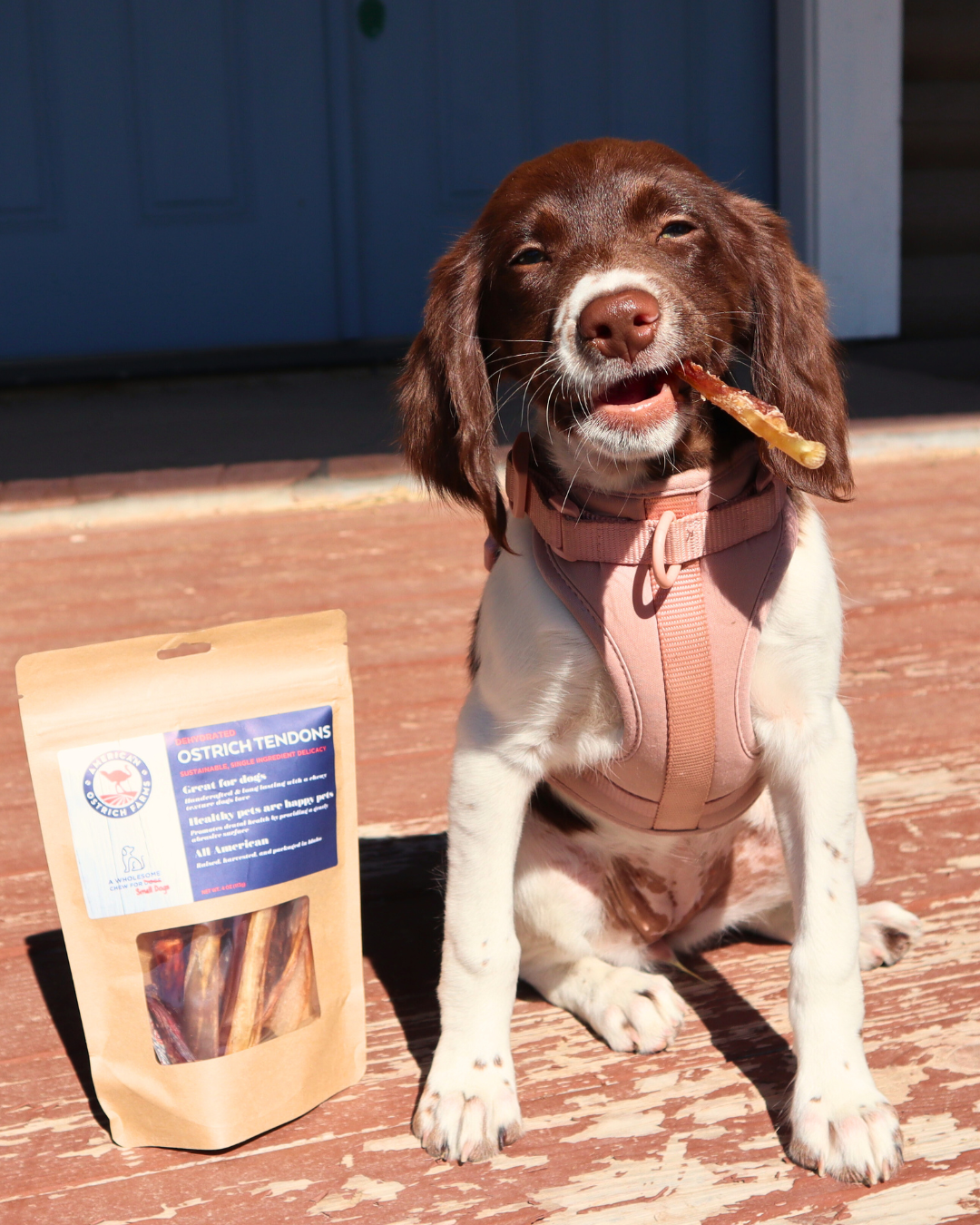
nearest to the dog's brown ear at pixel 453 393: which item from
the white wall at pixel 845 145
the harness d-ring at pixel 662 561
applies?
the harness d-ring at pixel 662 561

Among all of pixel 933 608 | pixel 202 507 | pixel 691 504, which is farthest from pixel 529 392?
pixel 202 507

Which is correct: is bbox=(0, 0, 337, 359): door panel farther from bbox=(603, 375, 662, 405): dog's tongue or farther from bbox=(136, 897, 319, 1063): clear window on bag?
bbox=(136, 897, 319, 1063): clear window on bag

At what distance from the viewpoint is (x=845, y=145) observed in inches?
243

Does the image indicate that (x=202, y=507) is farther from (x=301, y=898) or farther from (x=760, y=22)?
(x=760, y=22)

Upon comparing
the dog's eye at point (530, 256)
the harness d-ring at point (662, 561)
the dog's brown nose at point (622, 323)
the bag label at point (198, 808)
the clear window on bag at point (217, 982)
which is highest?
Answer: the dog's eye at point (530, 256)

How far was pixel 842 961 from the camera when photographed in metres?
1.52

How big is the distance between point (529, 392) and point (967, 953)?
1011 millimetres

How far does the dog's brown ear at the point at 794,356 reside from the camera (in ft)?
5.19

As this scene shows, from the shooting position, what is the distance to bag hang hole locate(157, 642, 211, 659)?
1487mm

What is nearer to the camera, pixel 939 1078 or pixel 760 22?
pixel 939 1078

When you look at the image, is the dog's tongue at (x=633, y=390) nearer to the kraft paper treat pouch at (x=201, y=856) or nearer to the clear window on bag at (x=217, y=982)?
the kraft paper treat pouch at (x=201, y=856)

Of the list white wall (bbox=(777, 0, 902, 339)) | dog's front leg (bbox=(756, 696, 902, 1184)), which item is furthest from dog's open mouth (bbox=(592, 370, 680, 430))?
white wall (bbox=(777, 0, 902, 339))

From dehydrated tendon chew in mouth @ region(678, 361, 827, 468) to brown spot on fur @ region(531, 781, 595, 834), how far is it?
596 mm

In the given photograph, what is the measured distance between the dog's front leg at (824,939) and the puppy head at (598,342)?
320 millimetres
